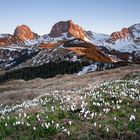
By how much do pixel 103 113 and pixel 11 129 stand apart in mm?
4703

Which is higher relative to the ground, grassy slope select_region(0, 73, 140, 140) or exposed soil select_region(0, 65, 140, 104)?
grassy slope select_region(0, 73, 140, 140)

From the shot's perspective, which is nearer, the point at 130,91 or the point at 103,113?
the point at 103,113

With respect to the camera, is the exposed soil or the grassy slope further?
the exposed soil

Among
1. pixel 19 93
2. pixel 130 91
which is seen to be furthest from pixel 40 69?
pixel 130 91

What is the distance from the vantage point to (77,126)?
1452 cm

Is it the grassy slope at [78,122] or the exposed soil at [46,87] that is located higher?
the grassy slope at [78,122]

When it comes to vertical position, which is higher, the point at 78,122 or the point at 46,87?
the point at 78,122

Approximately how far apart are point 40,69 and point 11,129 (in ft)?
538

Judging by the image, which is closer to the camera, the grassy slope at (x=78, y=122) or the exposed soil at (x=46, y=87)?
the grassy slope at (x=78, y=122)

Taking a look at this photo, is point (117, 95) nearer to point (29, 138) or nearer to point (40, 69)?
point (29, 138)

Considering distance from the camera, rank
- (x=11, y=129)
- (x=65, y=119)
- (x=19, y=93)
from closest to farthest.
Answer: (x=11, y=129) → (x=65, y=119) → (x=19, y=93)

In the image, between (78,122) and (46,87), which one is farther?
(46,87)

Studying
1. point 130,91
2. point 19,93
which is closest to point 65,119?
point 130,91

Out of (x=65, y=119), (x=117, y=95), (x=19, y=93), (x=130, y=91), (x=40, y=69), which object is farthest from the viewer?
(x=40, y=69)
